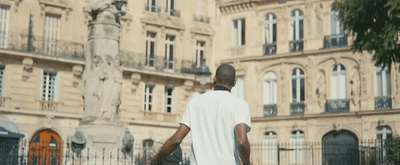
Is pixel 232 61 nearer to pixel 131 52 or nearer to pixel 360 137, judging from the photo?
pixel 131 52

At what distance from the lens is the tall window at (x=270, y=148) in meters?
34.6

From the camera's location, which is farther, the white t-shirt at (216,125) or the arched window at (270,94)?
the arched window at (270,94)

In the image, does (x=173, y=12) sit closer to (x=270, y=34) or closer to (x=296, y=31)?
(x=270, y=34)

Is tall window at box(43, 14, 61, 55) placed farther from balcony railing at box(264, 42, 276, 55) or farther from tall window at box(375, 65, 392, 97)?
tall window at box(375, 65, 392, 97)

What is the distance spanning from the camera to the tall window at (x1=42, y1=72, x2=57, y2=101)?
102 feet

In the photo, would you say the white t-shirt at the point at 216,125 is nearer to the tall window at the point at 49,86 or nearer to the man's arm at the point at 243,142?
the man's arm at the point at 243,142

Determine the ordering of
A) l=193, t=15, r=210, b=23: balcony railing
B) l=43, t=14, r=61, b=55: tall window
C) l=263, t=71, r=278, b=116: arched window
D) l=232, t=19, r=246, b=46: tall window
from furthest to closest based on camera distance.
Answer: l=232, t=19, r=246, b=46: tall window, l=193, t=15, r=210, b=23: balcony railing, l=263, t=71, r=278, b=116: arched window, l=43, t=14, r=61, b=55: tall window

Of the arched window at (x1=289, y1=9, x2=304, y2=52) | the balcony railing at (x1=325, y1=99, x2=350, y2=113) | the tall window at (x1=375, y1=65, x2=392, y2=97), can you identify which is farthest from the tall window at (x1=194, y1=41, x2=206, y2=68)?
the tall window at (x1=375, y1=65, x2=392, y2=97)

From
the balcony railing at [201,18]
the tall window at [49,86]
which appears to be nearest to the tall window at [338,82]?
the balcony railing at [201,18]

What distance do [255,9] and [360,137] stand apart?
922cm

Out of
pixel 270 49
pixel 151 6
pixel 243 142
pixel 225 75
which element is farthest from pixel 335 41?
pixel 243 142

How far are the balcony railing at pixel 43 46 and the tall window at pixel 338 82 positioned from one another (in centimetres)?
1248

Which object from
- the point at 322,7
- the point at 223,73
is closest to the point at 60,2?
the point at 322,7

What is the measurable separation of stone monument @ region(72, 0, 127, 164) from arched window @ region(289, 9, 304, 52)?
819 inches
